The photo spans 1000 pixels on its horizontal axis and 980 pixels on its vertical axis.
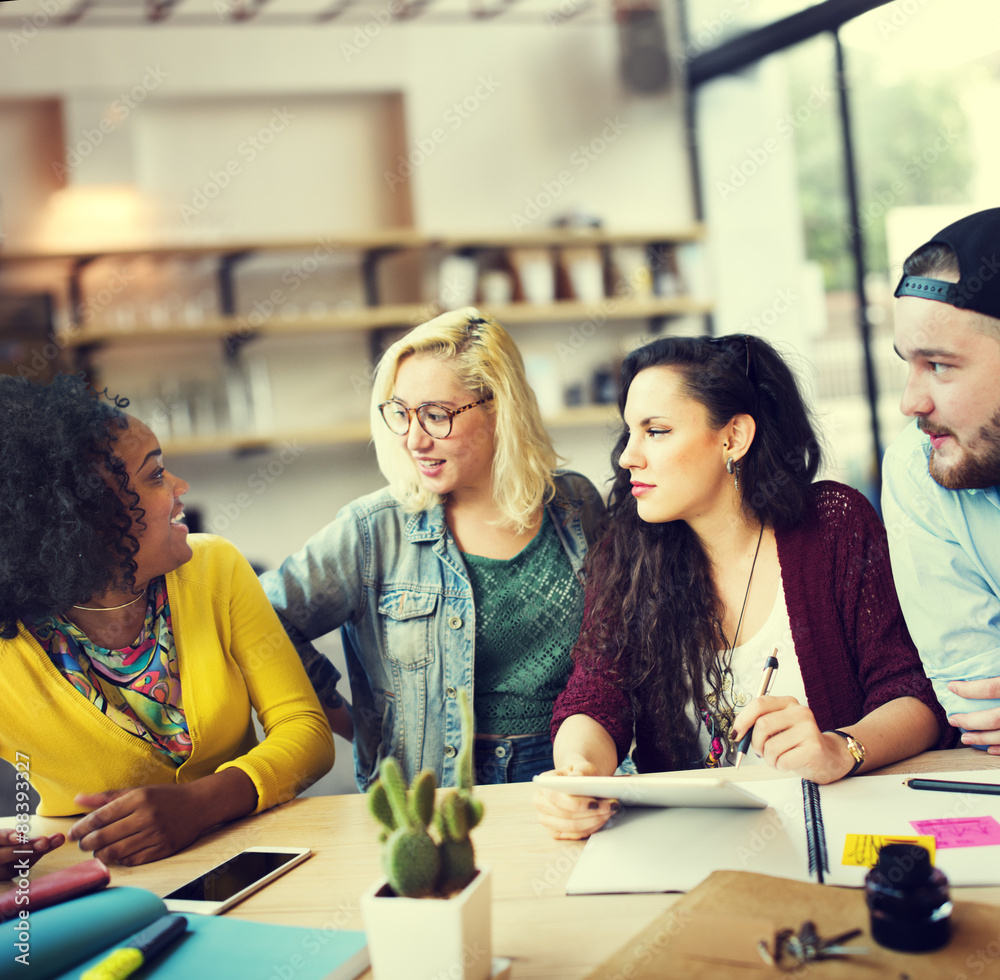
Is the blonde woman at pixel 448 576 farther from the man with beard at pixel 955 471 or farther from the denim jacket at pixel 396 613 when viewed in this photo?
the man with beard at pixel 955 471

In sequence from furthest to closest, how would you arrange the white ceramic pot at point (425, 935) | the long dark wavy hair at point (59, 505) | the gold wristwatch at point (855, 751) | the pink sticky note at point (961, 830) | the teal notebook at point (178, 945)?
1. the long dark wavy hair at point (59, 505)
2. the gold wristwatch at point (855, 751)
3. the pink sticky note at point (961, 830)
4. the teal notebook at point (178, 945)
5. the white ceramic pot at point (425, 935)

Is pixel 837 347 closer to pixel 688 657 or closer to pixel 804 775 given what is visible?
pixel 688 657

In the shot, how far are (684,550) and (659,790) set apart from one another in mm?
699

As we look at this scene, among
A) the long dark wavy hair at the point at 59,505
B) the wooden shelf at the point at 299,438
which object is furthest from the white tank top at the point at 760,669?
the wooden shelf at the point at 299,438

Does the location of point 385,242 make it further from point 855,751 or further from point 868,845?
point 868,845

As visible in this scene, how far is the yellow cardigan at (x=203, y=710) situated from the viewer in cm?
144

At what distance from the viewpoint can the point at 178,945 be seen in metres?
1.01

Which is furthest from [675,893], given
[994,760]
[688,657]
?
[688,657]

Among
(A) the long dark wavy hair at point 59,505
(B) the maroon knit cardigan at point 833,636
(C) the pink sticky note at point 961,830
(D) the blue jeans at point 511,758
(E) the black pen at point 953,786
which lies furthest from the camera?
(D) the blue jeans at point 511,758

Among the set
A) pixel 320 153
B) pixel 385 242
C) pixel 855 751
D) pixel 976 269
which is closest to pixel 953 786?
pixel 855 751

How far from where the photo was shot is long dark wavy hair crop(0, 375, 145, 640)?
4.71ft

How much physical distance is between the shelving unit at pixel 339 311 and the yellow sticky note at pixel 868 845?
11.0ft

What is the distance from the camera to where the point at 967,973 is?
32.0 inches

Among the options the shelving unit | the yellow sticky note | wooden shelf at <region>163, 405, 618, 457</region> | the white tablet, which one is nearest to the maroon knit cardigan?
the white tablet
